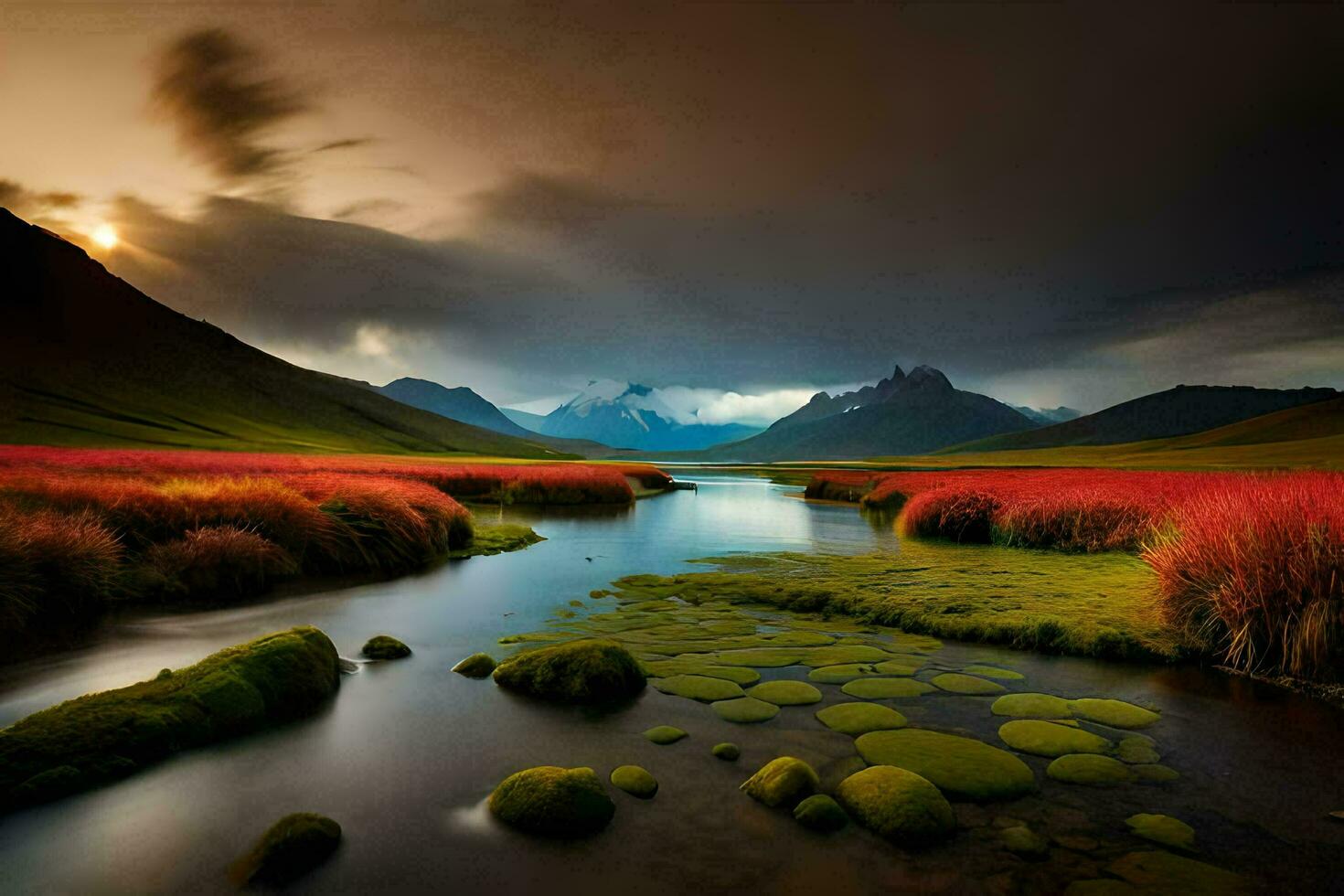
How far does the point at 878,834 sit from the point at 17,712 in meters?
10.4

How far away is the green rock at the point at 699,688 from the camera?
28.5ft

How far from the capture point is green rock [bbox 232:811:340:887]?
489cm

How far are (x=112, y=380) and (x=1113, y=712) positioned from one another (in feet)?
625

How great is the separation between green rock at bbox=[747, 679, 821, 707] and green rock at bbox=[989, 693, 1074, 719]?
2367 millimetres

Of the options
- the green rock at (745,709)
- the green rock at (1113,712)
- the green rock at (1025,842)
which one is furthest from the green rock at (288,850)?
the green rock at (1113,712)

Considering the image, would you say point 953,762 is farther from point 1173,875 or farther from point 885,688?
point 885,688

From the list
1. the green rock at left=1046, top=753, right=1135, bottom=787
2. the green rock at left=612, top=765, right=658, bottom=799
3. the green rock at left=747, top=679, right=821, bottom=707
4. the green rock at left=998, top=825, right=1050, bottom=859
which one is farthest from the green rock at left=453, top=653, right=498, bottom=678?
the green rock at left=1046, top=753, right=1135, bottom=787

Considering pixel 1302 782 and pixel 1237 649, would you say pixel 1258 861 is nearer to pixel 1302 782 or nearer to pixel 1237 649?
Result: pixel 1302 782

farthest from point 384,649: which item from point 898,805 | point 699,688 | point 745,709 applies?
point 898,805

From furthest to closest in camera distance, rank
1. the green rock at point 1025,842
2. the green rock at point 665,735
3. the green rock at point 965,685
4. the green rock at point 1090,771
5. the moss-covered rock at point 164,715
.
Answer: the green rock at point 965,685, the green rock at point 665,735, the green rock at point 1090,771, the moss-covered rock at point 164,715, the green rock at point 1025,842

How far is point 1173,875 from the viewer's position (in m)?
4.78

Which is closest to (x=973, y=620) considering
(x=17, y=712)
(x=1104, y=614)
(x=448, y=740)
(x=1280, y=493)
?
→ (x=1104, y=614)

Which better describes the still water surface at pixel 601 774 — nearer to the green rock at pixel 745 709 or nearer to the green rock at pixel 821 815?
the green rock at pixel 821 815

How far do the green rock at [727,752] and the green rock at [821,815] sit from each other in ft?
3.99
